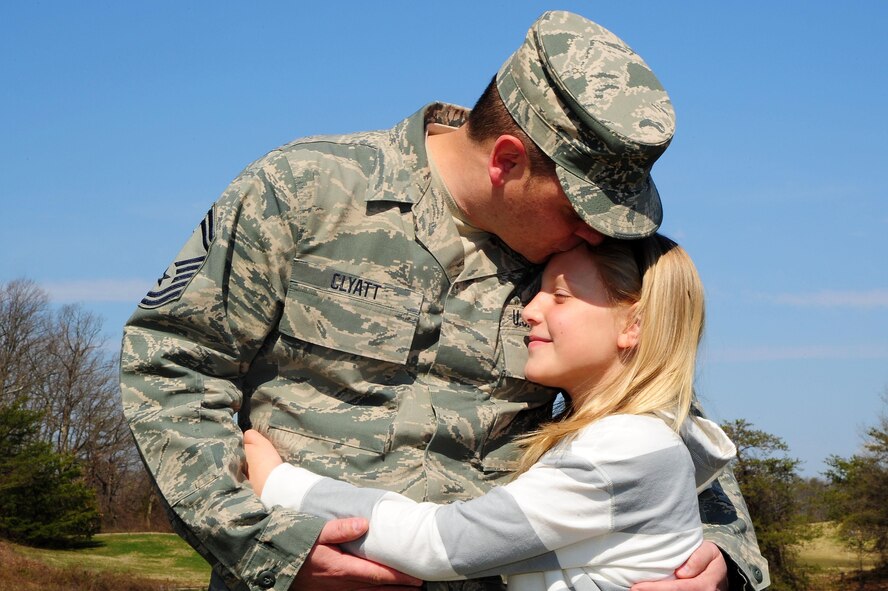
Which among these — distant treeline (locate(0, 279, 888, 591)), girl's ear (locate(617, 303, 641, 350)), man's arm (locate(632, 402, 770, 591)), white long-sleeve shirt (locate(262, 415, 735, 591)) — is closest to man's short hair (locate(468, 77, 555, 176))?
girl's ear (locate(617, 303, 641, 350))

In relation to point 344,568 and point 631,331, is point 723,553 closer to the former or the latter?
point 631,331

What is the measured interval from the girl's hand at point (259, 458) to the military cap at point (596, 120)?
1398mm

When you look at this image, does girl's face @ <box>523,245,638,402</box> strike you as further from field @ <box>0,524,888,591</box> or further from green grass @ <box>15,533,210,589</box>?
green grass @ <box>15,533,210,589</box>

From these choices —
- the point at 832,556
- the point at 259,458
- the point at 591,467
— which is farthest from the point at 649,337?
the point at 832,556

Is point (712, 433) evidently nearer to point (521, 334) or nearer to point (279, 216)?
point (521, 334)

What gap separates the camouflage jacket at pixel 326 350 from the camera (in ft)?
11.7

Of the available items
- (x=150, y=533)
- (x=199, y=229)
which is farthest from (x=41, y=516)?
(x=199, y=229)

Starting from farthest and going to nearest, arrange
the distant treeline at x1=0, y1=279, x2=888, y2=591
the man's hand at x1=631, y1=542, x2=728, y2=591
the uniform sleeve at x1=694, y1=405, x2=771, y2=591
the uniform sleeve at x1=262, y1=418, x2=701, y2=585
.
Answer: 1. the distant treeline at x1=0, y1=279, x2=888, y2=591
2. the uniform sleeve at x1=694, y1=405, x2=771, y2=591
3. the man's hand at x1=631, y1=542, x2=728, y2=591
4. the uniform sleeve at x1=262, y1=418, x2=701, y2=585

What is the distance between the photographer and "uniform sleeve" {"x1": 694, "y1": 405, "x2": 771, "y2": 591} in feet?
13.0

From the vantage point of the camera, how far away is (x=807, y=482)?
1367 inches

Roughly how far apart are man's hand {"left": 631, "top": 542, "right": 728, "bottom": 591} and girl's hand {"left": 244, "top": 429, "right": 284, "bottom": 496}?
51.5 inches

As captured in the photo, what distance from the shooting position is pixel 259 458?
3707 millimetres

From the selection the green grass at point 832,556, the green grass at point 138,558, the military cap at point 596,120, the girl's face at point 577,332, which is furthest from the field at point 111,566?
the military cap at point 596,120

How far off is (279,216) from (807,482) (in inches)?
1341
